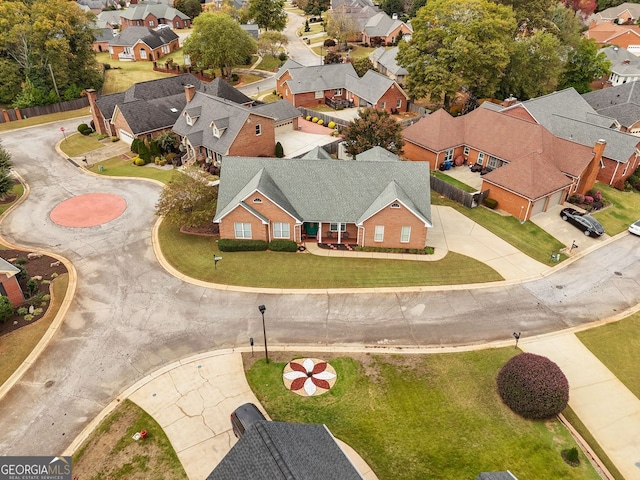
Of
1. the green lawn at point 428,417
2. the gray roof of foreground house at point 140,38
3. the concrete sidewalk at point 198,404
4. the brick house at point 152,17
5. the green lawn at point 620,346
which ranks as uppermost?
the brick house at point 152,17

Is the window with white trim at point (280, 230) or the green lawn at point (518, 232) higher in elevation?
the window with white trim at point (280, 230)

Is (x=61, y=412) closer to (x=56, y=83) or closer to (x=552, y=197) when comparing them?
(x=552, y=197)

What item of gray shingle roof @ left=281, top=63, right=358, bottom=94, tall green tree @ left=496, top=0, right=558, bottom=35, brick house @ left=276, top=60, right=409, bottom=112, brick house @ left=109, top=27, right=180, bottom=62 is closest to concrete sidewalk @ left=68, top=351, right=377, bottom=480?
brick house @ left=276, top=60, right=409, bottom=112

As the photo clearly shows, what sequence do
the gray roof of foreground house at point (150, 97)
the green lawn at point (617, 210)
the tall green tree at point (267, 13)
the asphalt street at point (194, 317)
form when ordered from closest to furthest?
the asphalt street at point (194, 317) → the green lawn at point (617, 210) → the gray roof of foreground house at point (150, 97) → the tall green tree at point (267, 13)

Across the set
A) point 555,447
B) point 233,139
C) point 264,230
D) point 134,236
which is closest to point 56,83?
point 233,139

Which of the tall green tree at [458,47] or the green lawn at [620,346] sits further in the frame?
the tall green tree at [458,47]

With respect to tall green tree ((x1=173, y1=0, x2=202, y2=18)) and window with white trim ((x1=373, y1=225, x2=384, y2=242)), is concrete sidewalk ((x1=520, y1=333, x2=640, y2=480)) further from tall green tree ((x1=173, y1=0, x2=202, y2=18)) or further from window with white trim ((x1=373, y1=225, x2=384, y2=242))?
tall green tree ((x1=173, y1=0, x2=202, y2=18))

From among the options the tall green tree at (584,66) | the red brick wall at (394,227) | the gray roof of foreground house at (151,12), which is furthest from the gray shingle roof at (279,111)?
the gray roof of foreground house at (151,12)

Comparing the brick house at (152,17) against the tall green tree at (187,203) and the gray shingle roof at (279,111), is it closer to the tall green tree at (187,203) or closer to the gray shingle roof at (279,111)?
the gray shingle roof at (279,111)
